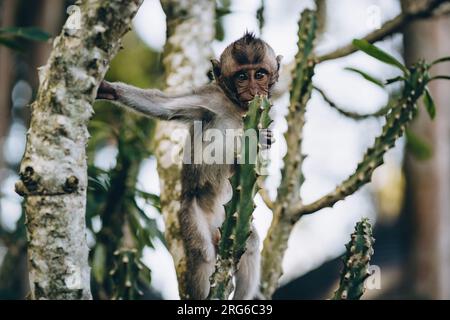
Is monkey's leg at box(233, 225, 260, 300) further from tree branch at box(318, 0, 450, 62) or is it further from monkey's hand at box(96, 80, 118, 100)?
tree branch at box(318, 0, 450, 62)

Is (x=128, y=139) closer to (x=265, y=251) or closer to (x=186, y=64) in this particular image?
(x=186, y=64)

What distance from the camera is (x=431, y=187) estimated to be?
939 centimetres

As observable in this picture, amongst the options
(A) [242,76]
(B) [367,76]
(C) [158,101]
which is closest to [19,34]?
(C) [158,101]

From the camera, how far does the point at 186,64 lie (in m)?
4.99

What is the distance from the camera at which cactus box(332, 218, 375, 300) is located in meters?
3.07

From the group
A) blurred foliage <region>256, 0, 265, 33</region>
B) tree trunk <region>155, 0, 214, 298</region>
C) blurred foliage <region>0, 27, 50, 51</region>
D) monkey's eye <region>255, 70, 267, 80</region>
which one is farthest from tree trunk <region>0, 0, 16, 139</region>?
monkey's eye <region>255, 70, 267, 80</region>

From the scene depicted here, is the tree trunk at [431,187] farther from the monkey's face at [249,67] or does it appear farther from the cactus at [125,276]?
the cactus at [125,276]

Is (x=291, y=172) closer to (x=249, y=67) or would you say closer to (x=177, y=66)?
(x=249, y=67)

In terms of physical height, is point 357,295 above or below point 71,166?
below

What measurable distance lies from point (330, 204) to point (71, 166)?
6.55 ft

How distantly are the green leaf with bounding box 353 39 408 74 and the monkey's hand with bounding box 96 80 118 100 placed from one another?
1.53 m

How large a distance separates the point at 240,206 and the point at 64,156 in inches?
33.5
